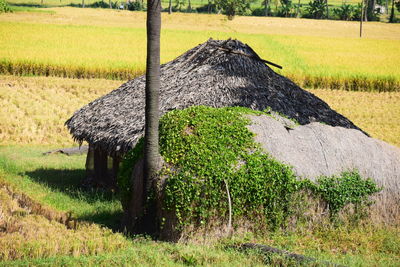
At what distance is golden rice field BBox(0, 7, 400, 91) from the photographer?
99.0ft

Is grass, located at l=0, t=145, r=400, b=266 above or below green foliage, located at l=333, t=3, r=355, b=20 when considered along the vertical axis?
below

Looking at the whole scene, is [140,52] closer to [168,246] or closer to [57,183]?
[57,183]

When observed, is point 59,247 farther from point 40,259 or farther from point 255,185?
point 255,185

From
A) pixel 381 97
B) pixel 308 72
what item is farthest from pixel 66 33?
pixel 381 97

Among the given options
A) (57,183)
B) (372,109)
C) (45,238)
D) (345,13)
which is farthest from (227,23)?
(45,238)

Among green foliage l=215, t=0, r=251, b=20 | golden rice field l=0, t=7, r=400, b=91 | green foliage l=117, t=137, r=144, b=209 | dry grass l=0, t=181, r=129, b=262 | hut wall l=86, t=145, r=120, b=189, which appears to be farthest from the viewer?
green foliage l=215, t=0, r=251, b=20

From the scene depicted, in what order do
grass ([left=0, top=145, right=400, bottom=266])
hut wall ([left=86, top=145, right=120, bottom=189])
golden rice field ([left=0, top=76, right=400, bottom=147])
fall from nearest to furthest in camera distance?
grass ([left=0, top=145, right=400, bottom=266])
hut wall ([left=86, top=145, right=120, bottom=189])
golden rice field ([left=0, top=76, right=400, bottom=147])

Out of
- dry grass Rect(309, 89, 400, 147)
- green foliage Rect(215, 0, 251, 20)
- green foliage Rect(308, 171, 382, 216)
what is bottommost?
dry grass Rect(309, 89, 400, 147)

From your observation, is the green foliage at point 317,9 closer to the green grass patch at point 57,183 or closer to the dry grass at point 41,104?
the dry grass at point 41,104

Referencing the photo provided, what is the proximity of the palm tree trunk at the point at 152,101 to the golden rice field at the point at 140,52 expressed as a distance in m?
21.4

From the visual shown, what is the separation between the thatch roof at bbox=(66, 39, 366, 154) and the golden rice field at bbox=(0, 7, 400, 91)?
54.4 feet

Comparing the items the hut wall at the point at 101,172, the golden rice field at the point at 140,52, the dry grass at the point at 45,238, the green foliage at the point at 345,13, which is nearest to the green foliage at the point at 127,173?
the dry grass at the point at 45,238

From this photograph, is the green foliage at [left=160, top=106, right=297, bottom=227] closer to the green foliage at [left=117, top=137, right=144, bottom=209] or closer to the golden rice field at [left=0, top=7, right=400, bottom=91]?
the green foliage at [left=117, top=137, right=144, bottom=209]

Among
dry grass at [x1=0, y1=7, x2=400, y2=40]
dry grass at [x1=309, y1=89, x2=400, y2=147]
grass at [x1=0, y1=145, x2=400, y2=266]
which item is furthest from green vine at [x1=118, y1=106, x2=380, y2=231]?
dry grass at [x1=0, y1=7, x2=400, y2=40]
